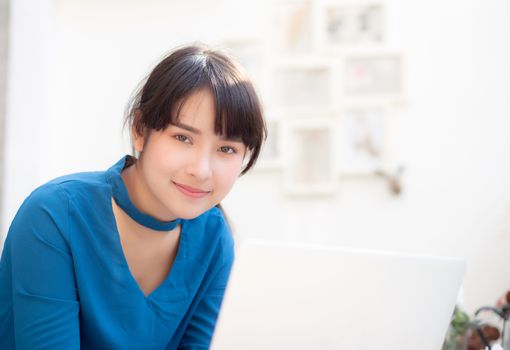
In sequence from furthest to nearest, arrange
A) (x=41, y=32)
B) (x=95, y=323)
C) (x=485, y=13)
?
(x=485, y=13) < (x=41, y=32) < (x=95, y=323)

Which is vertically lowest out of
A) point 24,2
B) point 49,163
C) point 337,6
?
point 49,163

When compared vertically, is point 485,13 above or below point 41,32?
above

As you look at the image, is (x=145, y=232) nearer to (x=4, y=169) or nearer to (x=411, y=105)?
(x=4, y=169)

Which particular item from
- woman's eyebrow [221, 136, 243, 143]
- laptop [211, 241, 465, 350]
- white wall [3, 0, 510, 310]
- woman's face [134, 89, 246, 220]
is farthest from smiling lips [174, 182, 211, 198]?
white wall [3, 0, 510, 310]

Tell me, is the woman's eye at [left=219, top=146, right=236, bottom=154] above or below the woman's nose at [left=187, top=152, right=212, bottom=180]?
above

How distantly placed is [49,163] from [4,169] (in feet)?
1.60

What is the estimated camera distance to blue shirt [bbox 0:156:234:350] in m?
1.08

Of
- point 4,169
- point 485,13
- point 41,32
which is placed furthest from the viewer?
point 485,13

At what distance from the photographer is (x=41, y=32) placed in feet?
8.86

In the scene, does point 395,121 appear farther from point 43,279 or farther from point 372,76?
point 43,279

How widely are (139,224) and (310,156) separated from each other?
1.80 metres

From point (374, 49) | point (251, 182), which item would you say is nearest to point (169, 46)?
point (251, 182)

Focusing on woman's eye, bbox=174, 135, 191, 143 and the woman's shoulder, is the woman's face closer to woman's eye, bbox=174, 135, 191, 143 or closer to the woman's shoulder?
woman's eye, bbox=174, 135, 191, 143

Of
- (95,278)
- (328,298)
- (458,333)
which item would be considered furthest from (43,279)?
(458,333)
